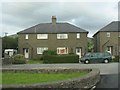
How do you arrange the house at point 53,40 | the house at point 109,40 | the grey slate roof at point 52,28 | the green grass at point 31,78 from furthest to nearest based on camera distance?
the grey slate roof at point 52,28 < the house at point 53,40 < the house at point 109,40 < the green grass at point 31,78

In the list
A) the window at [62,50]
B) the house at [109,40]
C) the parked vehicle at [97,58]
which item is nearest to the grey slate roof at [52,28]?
the window at [62,50]

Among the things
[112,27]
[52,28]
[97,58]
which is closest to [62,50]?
[52,28]

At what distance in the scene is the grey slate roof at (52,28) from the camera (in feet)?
175

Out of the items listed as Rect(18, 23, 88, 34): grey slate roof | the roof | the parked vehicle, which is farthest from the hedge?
the roof

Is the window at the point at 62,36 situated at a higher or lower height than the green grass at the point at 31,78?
higher

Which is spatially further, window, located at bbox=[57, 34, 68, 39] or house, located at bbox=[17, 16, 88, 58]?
window, located at bbox=[57, 34, 68, 39]

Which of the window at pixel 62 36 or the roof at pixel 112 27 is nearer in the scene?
the window at pixel 62 36

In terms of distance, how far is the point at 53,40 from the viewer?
53.4 metres

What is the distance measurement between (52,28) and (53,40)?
2.88 metres

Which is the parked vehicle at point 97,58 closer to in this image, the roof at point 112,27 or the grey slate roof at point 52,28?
the grey slate roof at point 52,28

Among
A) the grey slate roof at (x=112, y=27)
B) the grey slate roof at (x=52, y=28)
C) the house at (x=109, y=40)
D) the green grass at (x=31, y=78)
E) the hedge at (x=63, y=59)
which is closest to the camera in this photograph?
the green grass at (x=31, y=78)

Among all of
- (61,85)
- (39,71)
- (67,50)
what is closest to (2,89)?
(61,85)

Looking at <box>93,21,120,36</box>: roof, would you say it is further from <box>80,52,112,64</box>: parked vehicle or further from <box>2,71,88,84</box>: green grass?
<box>2,71,88,84</box>: green grass

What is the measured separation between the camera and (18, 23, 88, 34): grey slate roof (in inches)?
2106
